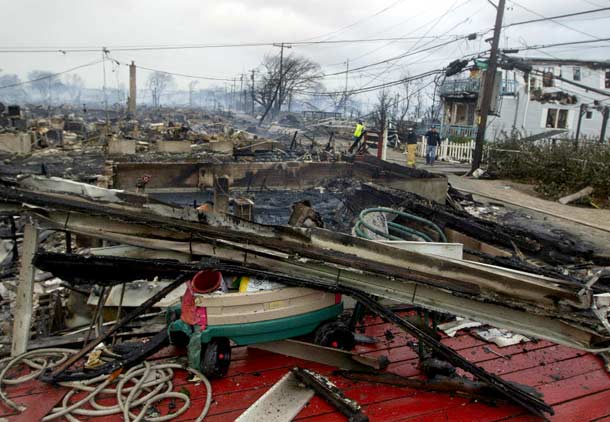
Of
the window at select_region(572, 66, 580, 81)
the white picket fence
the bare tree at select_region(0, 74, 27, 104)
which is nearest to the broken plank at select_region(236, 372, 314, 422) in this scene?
the white picket fence

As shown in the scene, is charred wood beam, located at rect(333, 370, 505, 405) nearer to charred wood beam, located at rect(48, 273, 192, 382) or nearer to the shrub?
charred wood beam, located at rect(48, 273, 192, 382)

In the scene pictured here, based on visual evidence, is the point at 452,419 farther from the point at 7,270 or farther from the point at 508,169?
the point at 508,169

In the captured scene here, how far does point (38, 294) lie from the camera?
4.59 m

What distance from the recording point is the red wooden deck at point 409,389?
8.04 ft

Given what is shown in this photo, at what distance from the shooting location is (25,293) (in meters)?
2.59

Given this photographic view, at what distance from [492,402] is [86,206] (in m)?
2.69

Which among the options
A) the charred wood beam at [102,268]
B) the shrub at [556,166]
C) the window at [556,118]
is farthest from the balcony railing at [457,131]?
the charred wood beam at [102,268]

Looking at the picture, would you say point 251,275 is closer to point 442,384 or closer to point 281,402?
point 281,402

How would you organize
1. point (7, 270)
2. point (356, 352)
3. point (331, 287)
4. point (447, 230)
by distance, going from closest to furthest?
point (331, 287)
point (356, 352)
point (7, 270)
point (447, 230)

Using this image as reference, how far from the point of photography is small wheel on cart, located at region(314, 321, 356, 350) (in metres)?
2.90

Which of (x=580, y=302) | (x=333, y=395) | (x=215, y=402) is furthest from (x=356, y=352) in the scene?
(x=580, y=302)

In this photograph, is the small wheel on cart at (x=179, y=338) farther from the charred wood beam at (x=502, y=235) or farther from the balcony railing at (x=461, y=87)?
the balcony railing at (x=461, y=87)

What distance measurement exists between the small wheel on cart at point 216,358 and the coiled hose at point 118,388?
0.06 m

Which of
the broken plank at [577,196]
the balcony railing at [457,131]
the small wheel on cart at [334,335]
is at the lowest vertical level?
the small wheel on cart at [334,335]
